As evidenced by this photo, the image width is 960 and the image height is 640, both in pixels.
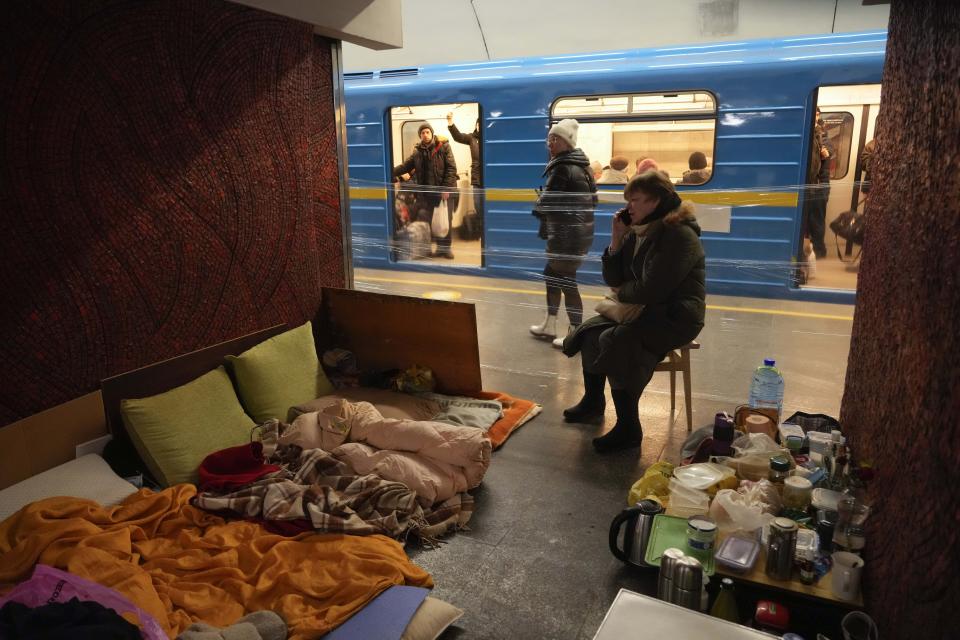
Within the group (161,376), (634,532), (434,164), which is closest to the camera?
(634,532)

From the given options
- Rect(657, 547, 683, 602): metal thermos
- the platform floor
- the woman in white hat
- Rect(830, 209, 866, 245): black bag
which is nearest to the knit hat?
the woman in white hat

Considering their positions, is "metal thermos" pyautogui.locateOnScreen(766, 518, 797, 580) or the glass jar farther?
the glass jar

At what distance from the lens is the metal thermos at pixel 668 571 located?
2271 millimetres

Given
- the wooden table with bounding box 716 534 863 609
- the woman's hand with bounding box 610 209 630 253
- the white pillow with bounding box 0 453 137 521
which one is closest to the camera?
the wooden table with bounding box 716 534 863 609

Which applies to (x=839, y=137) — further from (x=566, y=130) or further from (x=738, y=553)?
(x=738, y=553)

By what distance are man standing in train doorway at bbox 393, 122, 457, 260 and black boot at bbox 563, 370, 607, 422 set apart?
227 cm

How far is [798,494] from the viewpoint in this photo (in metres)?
2.54

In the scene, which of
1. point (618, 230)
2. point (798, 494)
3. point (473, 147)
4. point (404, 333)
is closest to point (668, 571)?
point (798, 494)

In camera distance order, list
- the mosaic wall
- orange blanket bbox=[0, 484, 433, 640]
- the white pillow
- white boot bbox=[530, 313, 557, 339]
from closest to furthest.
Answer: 1. the mosaic wall
2. orange blanket bbox=[0, 484, 433, 640]
3. the white pillow
4. white boot bbox=[530, 313, 557, 339]

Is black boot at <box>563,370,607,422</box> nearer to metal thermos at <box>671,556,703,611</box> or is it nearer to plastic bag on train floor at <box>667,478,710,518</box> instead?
plastic bag on train floor at <box>667,478,710,518</box>

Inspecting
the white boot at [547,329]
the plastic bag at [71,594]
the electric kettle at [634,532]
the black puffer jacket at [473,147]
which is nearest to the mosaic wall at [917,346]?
the electric kettle at [634,532]

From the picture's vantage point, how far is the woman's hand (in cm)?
388

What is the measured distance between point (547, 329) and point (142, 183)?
3508 millimetres

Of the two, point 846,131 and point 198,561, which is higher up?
point 846,131
